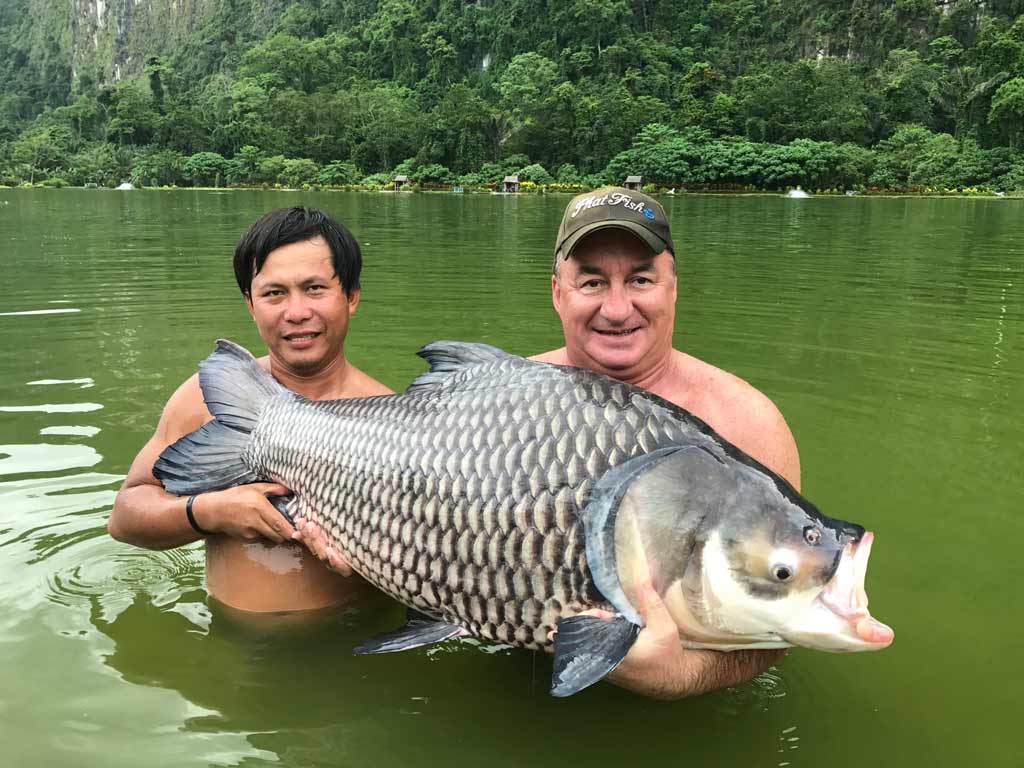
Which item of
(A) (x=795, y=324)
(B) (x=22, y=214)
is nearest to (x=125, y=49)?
(B) (x=22, y=214)

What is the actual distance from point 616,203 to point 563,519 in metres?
1.05

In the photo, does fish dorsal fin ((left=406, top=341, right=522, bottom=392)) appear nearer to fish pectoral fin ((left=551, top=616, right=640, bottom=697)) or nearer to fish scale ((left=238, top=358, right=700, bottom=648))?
fish scale ((left=238, top=358, right=700, bottom=648))

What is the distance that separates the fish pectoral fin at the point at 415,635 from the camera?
223 centimetres

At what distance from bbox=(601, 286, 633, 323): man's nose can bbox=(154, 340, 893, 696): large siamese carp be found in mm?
446

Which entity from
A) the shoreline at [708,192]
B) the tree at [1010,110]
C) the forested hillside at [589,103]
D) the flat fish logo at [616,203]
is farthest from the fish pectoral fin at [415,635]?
the tree at [1010,110]

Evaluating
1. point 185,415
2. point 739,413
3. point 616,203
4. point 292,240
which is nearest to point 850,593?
point 739,413

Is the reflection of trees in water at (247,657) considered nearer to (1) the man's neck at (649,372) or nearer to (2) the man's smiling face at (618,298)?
(1) the man's neck at (649,372)

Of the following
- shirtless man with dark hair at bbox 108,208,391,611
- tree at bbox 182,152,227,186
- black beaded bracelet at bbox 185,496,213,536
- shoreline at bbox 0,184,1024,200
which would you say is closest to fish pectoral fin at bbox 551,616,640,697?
shirtless man with dark hair at bbox 108,208,391,611

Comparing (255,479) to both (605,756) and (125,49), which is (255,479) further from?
(125,49)

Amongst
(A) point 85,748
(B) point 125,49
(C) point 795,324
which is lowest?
(A) point 85,748

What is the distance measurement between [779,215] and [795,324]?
2180 centimetres

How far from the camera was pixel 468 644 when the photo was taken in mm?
3029

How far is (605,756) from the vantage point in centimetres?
243

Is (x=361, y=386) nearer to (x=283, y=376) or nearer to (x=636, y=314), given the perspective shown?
(x=283, y=376)
